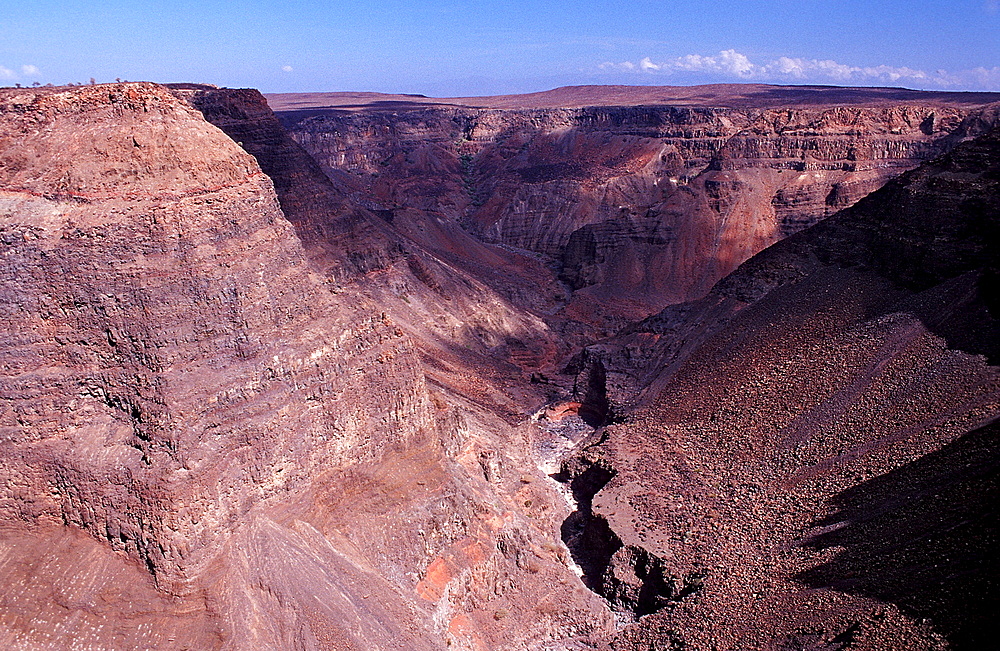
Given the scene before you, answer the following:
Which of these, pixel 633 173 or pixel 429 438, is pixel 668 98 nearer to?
pixel 633 173

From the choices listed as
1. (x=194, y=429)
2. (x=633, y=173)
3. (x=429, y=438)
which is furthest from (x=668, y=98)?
(x=194, y=429)

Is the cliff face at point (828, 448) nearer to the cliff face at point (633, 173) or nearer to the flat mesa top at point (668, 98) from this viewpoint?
the cliff face at point (633, 173)

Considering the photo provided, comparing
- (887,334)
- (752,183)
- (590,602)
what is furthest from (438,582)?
(752,183)

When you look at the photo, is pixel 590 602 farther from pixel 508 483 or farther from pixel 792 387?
pixel 792 387

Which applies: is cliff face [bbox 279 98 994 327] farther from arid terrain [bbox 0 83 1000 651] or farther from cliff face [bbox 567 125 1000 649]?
arid terrain [bbox 0 83 1000 651]

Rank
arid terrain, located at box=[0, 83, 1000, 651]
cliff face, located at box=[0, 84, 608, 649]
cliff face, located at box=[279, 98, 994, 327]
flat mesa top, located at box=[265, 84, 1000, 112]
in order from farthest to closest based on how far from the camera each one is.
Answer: flat mesa top, located at box=[265, 84, 1000, 112] < cliff face, located at box=[279, 98, 994, 327] < arid terrain, located at box=[0, 83, 1000, 651] < cliff face, located at box=[0, 84, 608, 649]

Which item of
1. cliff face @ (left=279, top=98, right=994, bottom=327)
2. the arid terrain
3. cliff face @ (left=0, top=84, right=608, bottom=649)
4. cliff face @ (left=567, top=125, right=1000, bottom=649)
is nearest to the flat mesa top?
cliff face @ (left=279, top=98, right=994, bottom=327)

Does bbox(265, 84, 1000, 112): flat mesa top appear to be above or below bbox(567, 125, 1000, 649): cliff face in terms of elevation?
above
